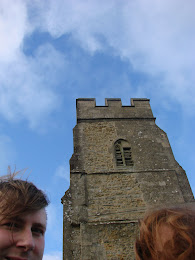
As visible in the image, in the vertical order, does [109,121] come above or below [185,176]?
above

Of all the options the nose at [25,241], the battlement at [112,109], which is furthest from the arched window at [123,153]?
the nose at [25,241]

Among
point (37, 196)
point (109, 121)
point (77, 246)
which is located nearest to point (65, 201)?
point (77, 246)

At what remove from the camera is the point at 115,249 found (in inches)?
251

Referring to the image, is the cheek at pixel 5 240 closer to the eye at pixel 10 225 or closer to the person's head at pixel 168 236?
the eye at pixel 10 225

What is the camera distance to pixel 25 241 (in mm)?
1374

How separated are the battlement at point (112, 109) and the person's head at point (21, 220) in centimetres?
843

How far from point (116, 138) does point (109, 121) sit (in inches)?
40.2

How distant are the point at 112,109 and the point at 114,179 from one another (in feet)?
12.3

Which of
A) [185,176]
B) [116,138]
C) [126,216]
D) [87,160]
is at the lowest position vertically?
[126,216]

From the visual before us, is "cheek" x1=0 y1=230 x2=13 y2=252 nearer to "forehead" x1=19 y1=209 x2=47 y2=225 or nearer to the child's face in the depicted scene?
the child's face

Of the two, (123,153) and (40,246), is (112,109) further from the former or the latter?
A: (40,246)

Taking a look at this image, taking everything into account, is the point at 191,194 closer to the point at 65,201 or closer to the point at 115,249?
the point at 115,249

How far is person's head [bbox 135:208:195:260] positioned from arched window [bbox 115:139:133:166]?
7.37 metres

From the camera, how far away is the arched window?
8680 mm
